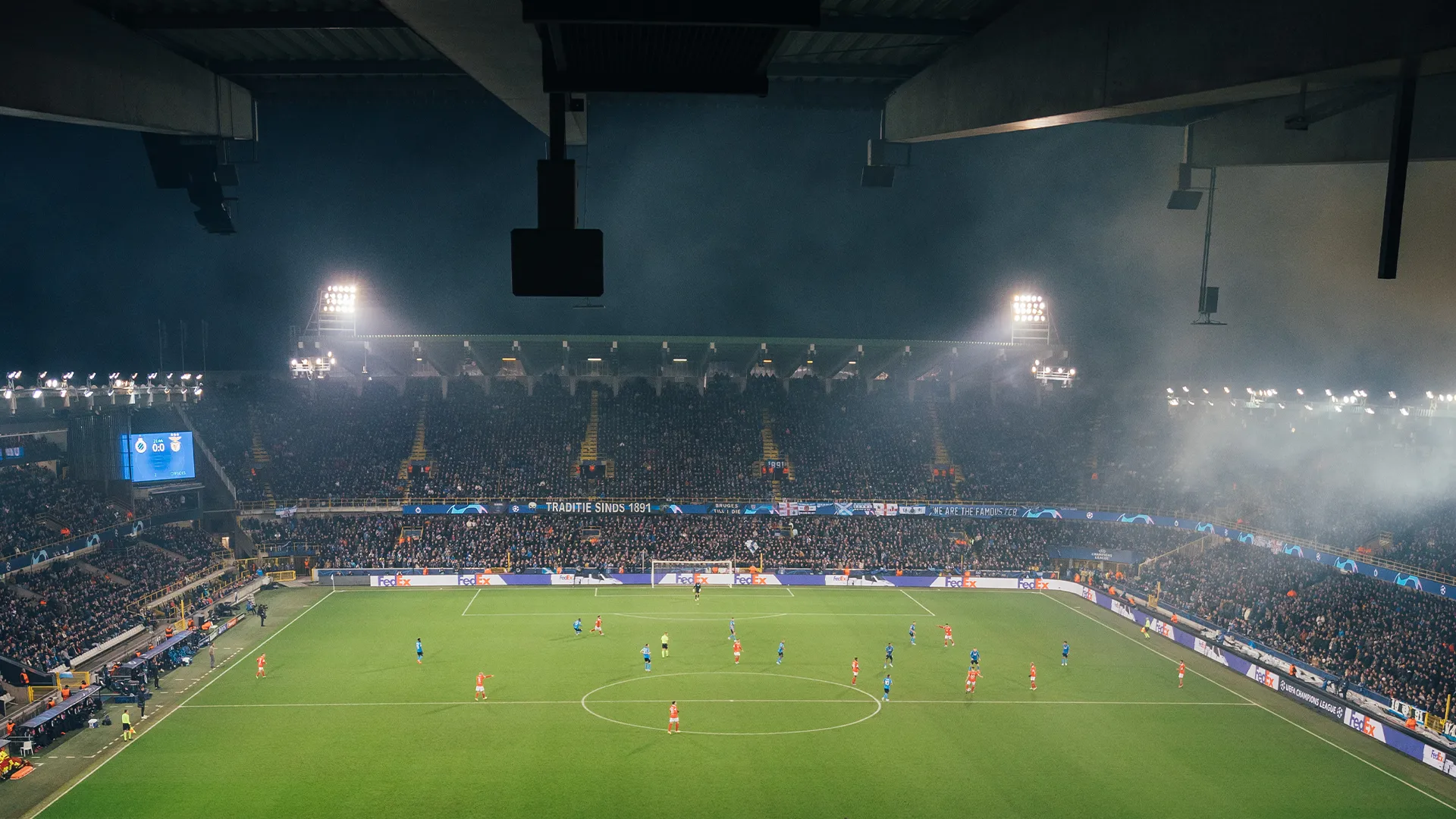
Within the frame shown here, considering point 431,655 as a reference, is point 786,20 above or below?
above

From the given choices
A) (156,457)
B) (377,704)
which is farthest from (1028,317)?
(156,457)

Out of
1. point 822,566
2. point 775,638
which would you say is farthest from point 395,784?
point 822,566

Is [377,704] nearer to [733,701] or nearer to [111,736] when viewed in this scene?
[111,736]

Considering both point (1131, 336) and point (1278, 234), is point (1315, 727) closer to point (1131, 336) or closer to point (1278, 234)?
point (1278, 234)

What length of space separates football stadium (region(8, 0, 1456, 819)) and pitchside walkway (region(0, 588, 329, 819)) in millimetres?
246

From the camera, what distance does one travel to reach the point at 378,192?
39.8 meters

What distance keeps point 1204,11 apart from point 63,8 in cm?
1159

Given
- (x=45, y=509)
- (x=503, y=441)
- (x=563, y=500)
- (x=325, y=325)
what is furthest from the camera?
(x=503, y=441)

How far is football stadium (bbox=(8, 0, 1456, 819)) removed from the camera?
11.0 metres

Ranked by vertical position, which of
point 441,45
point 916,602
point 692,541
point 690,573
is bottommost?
point 916,602

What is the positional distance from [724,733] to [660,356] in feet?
114

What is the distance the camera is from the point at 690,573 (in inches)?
2088

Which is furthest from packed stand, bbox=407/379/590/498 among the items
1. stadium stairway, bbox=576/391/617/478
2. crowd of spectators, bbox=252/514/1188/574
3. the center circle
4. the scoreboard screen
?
the center circle

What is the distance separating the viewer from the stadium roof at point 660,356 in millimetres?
Result: 54500
